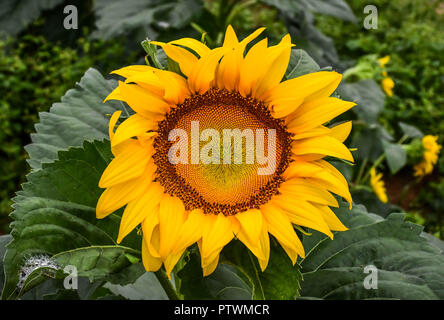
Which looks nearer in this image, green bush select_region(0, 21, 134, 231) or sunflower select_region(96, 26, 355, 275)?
sunflower select_region(96, 26, 355, 275)

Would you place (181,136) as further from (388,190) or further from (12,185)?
(388,190)

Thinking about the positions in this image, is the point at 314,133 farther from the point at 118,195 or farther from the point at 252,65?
the point at 118,195

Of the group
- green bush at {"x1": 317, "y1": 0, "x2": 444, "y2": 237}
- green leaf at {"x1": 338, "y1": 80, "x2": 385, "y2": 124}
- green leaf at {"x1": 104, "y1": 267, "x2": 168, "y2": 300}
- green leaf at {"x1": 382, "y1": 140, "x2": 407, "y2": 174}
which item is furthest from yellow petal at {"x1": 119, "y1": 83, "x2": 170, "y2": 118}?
green bush at {"x1": 317, "y1": 0, "x2": 444, "y2": 237}

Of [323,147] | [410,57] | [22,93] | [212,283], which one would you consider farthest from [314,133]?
→ [410,57]

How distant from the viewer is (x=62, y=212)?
79 cm

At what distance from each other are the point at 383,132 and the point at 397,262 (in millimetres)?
1423

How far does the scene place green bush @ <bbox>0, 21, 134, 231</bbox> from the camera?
2102 millimetres

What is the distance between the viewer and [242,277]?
98 cm

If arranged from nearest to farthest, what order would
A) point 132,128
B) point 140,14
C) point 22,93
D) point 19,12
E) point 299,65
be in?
point 132,128 → point 299,65 → point 140,14 → point 22,93 → point 19,12

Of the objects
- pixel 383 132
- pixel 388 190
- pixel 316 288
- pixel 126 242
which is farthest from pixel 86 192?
pixel 388 190

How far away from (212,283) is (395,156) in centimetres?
140

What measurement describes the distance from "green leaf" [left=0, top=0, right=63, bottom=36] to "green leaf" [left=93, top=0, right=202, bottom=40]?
0.52 metres

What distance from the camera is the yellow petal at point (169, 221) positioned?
715mm

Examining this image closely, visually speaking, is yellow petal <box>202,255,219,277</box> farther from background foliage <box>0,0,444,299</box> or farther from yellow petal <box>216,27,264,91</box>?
yellow petal <box>216,27,264,91</box>
